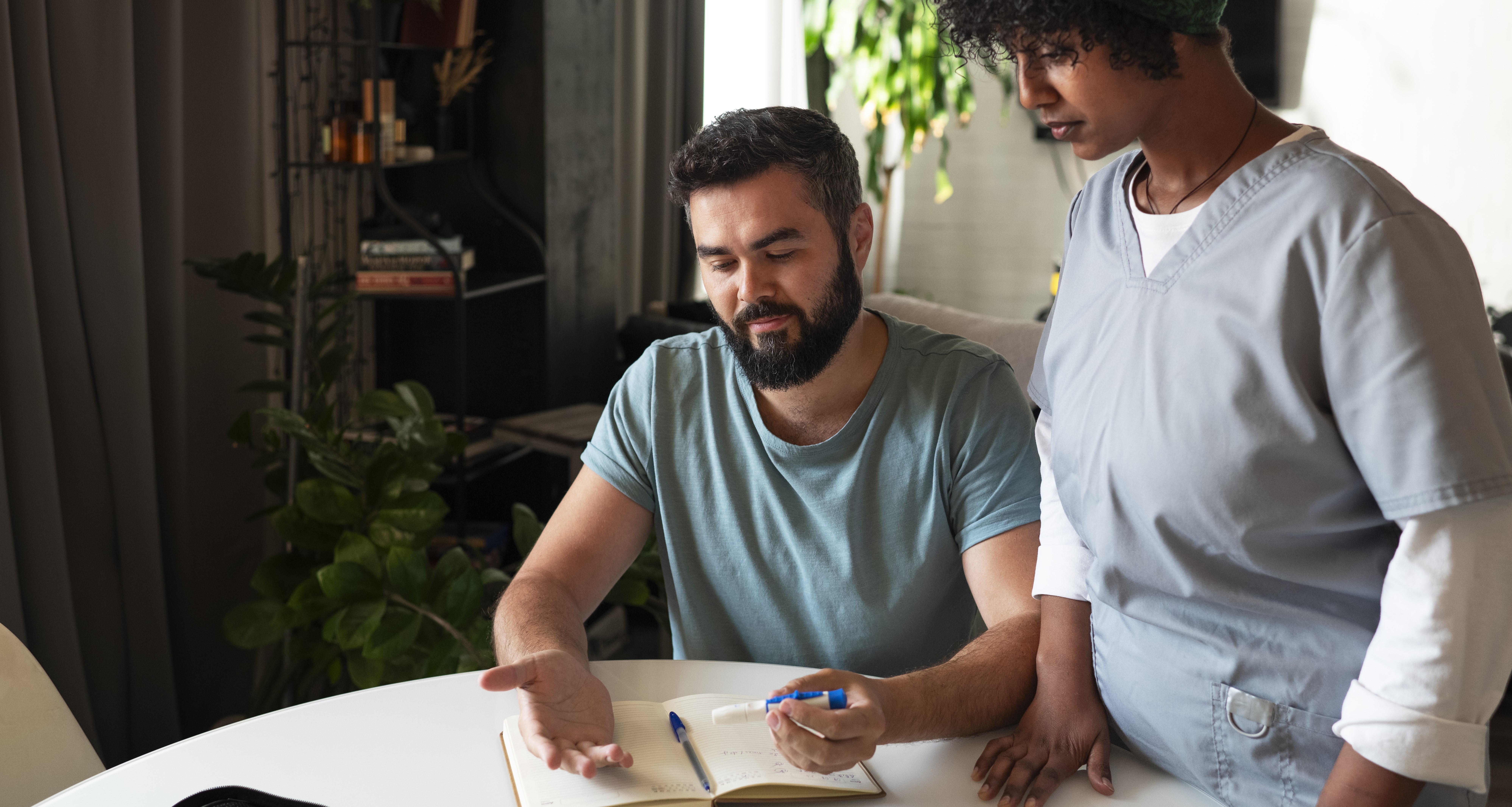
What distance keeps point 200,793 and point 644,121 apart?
3.54 meters

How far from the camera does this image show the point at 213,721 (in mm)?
2307

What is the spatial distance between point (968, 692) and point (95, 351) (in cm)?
167

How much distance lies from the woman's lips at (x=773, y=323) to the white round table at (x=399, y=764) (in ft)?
1.41

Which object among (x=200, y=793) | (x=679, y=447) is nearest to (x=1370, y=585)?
(x=679, y=447)

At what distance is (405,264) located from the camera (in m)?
2.72

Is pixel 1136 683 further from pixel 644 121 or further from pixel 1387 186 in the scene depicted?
pixel 644 121

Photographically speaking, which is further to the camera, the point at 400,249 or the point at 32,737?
the point at 400,249

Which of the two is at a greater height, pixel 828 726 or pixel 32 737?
pixel 828 726

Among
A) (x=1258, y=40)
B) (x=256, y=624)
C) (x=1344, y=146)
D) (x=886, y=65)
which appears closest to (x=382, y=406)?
(x=256, y=624)

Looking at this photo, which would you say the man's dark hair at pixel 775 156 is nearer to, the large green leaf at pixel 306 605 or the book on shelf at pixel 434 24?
the large green leaf at pixel 306 605

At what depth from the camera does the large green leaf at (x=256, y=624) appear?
72.2 inches

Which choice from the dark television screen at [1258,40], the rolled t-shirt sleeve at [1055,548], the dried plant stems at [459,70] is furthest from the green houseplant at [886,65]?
the rolled t-shirt sleeve at [1055,548]

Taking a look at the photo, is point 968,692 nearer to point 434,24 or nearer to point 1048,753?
point 1048,753

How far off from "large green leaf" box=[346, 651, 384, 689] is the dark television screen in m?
4.63
